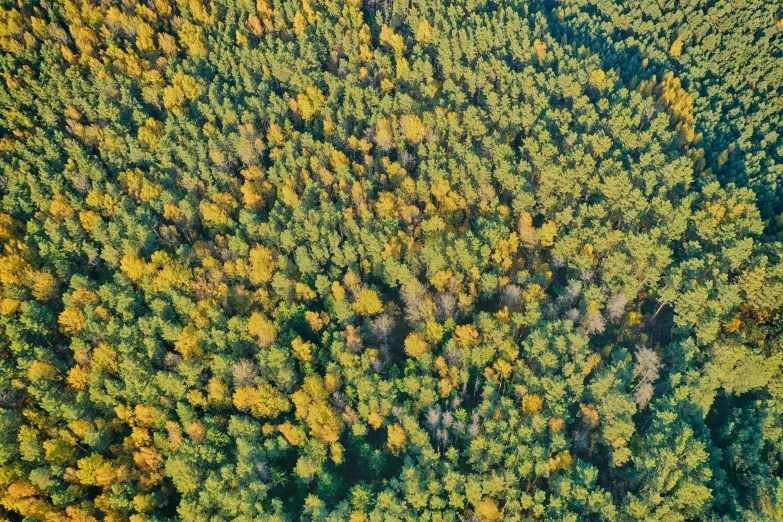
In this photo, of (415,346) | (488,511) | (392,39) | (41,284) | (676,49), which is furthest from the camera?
(676,49)

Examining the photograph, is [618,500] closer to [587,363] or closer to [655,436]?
[655,436]

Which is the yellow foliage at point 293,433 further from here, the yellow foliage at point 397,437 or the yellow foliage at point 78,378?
the yellow foliage at point 78,378

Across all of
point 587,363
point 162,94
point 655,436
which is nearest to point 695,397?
A: point 655,436

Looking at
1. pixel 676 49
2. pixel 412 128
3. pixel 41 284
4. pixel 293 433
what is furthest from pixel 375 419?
pixel 676 49

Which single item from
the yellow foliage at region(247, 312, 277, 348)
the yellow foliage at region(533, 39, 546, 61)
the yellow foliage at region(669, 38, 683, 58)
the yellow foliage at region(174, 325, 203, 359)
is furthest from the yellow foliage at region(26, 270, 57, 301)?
the yellow foliage at region(669, 38, 683, 58)

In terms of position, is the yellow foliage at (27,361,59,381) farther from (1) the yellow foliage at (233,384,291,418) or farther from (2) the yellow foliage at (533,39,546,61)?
(2) the yellow foliage at (533,39,546,61)

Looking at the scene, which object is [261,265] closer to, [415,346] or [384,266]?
[384,266]

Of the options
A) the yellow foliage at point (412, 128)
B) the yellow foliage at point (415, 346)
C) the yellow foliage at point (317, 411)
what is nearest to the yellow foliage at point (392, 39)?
the yellow foliage at point (412, 128)

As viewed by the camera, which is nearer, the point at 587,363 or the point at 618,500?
the point at 618,500
